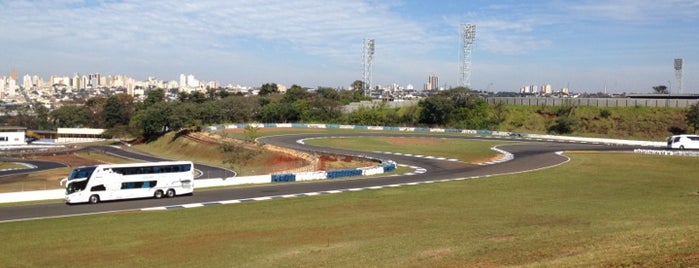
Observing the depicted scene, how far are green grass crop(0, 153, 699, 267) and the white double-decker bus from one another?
19.8 ft

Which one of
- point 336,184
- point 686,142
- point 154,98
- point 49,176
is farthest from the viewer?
point 154,98

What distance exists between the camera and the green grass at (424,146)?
75600 mm

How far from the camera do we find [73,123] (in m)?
193

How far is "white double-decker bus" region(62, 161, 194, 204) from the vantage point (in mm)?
40125

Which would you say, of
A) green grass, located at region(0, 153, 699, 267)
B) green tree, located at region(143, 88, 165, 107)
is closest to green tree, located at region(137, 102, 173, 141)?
green tree, located at region(143, 88, 165, 107)

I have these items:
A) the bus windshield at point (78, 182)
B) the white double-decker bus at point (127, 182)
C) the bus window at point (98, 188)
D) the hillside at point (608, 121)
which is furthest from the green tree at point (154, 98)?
the bus window at point (98, 188)

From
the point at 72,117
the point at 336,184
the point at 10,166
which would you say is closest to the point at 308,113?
the point at 10,166

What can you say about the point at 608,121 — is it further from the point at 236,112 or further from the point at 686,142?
the point at 236,112

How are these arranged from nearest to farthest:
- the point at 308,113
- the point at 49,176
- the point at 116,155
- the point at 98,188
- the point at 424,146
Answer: the point at 98,188 < the point at 49,176 < the point at 424,146 < the point at 116,155 < the point at 308,113

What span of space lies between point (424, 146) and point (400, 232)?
6249cm

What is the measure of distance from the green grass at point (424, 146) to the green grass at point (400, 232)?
30.7 m

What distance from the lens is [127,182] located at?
41.6m

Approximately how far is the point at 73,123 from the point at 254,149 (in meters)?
134

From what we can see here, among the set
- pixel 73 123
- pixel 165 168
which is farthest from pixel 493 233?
pixel 73 123
